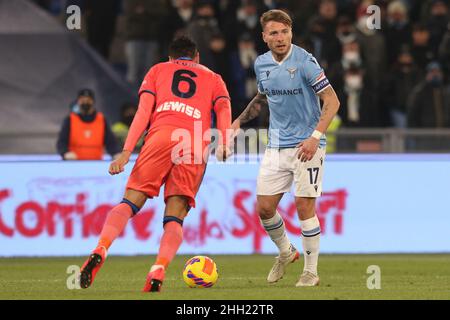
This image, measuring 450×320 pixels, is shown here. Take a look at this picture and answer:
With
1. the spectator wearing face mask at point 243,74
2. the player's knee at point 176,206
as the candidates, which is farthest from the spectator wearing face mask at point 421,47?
the player's knee at point 176,206

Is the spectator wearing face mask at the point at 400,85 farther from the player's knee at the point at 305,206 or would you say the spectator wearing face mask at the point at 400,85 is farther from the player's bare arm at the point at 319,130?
the player's bare arm at the point at 319,130

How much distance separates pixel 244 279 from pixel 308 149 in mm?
2114

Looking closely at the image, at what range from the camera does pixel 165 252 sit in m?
10.0

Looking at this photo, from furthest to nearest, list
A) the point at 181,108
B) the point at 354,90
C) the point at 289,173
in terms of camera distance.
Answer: the point at 354,90 → the point at 289,173 → the point at 181,108

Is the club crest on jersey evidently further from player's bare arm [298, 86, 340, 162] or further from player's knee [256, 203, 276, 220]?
player's knee [256, 203, 276, 220]

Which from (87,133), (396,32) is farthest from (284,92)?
(396,32)

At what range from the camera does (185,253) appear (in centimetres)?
1564

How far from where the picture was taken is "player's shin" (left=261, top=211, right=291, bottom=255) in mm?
11367

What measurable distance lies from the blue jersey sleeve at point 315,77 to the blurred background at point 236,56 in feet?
26.3

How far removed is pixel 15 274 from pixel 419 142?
579cm

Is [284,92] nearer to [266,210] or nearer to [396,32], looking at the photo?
[266,210]

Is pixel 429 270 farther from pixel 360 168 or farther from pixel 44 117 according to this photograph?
pixel 44 117

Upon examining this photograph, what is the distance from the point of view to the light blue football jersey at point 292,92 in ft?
35.6

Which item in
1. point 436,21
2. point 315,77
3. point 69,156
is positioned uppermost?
point 436,21
